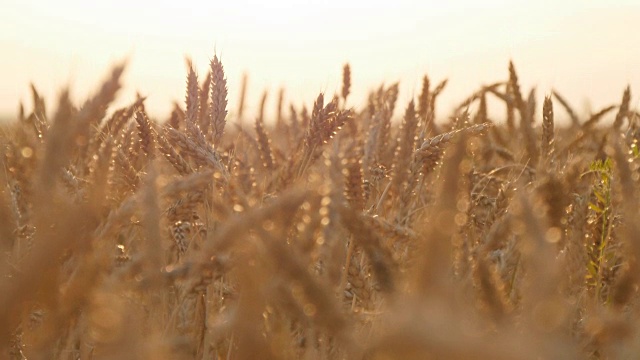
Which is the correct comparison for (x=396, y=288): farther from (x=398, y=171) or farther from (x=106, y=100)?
(x=398, y=171)

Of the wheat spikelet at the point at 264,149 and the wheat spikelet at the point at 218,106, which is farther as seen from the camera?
the wheat spikelet at the point at 264,149

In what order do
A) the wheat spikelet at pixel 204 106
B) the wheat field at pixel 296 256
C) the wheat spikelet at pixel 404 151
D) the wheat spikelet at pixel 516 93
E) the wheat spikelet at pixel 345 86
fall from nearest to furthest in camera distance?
1. the wheat field at pixel 296 256
2. the wheat spikelet at pixel 404 151
3. the wheat spikelet at pixel 204 106
4. the wheat spikelet at pixel 516 93
5. the wheat spikelet at pixel 345 86

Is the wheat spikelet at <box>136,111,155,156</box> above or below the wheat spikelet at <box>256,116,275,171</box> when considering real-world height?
above

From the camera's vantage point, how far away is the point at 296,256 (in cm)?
68

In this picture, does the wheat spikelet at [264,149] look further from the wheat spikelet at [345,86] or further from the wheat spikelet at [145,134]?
the wheat spikelet at [345,86]

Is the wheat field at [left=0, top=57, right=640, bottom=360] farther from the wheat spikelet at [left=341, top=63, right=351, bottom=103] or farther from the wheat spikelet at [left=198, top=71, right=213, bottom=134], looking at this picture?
the wheat spikelet at [left=341, top=63, right=351, bottom=103]

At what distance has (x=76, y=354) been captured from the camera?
1.75m

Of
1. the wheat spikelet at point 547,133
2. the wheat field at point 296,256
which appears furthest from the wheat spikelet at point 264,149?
the wheat spikelet at point 547,133

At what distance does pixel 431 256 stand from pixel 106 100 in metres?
0.91

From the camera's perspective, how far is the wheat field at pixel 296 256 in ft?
1.96

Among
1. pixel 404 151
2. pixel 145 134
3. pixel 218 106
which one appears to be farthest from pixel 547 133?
pixel 145 134

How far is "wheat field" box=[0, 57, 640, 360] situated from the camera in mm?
597

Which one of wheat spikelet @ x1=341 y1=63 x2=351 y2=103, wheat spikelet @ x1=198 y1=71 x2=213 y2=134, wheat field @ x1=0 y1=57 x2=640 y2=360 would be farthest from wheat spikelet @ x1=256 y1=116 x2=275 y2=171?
wheat spikelet @ x1=341 y1=63 x2=351 y2=103

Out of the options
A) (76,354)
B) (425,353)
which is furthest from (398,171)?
(425,353)
